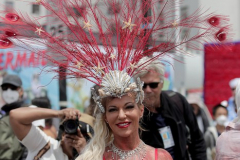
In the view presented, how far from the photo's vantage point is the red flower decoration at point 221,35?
10.5ft

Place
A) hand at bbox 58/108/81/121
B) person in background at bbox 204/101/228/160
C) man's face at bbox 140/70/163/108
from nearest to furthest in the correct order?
hand at bbox 58/108/81/121 → man's face at bbox 140/70/163/108 → person in background at bbox 204/101/228/160

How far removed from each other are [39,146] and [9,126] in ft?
4.27

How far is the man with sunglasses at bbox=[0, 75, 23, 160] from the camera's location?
14.8 feet

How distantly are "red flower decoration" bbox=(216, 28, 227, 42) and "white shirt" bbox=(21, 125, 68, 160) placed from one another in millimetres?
1496

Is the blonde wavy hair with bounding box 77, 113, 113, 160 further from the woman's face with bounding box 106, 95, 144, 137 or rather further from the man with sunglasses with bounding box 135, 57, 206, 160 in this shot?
the man with sunglasses with bounding box 135, 57, 206, 160

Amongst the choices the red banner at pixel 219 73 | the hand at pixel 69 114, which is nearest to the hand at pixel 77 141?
the hand at pixel 69 114

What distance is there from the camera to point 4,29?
3135mm

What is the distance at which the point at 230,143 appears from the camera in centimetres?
308

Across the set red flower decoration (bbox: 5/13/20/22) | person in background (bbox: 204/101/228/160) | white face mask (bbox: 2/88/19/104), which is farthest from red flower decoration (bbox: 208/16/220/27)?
person in background (bbox: 204/101/228/160)

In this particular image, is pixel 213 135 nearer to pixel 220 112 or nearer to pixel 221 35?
pixel 220 112

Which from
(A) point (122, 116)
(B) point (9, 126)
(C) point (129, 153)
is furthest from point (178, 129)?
(B) point (9, 126)

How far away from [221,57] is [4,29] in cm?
1043

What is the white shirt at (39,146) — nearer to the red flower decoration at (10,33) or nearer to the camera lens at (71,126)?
the camera lens at (71,126)

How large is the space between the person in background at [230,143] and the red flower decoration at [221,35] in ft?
1.23
